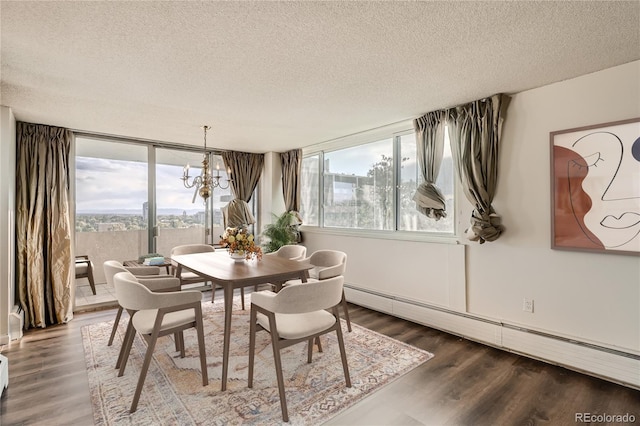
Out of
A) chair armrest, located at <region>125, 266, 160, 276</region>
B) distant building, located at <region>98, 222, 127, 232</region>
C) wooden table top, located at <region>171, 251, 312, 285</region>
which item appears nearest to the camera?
wooden table top, located at <region>171, 251, 312, 285</region>

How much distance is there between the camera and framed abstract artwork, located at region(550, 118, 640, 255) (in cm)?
233

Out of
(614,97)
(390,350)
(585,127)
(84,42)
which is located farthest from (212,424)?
(614,97)

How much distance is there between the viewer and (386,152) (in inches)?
169

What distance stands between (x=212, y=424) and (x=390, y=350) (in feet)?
5.54

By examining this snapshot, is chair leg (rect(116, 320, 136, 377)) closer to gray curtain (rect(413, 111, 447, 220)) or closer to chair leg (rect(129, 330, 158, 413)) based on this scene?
chair leg (rect(129, 330, 158, 413))

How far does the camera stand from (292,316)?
2.42 m

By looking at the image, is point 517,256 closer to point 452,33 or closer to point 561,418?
point 561,418

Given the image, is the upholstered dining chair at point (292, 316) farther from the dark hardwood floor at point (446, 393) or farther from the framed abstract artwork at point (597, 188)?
the framed abstract artwork at point (597, 188)

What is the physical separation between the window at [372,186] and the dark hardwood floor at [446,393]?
1.44 m

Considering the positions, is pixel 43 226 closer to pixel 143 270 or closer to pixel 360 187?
pixel 143 270

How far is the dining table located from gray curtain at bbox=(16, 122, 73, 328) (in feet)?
5.38

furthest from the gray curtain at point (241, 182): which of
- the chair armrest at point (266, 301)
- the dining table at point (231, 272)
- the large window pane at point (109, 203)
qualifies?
the chair armrest at point (266, 301)

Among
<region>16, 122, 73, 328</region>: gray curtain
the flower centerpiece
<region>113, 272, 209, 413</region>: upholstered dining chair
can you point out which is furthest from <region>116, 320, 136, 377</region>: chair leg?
<region>16, 122, 73, 328</region>: gray curtain

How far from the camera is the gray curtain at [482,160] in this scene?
299cm
